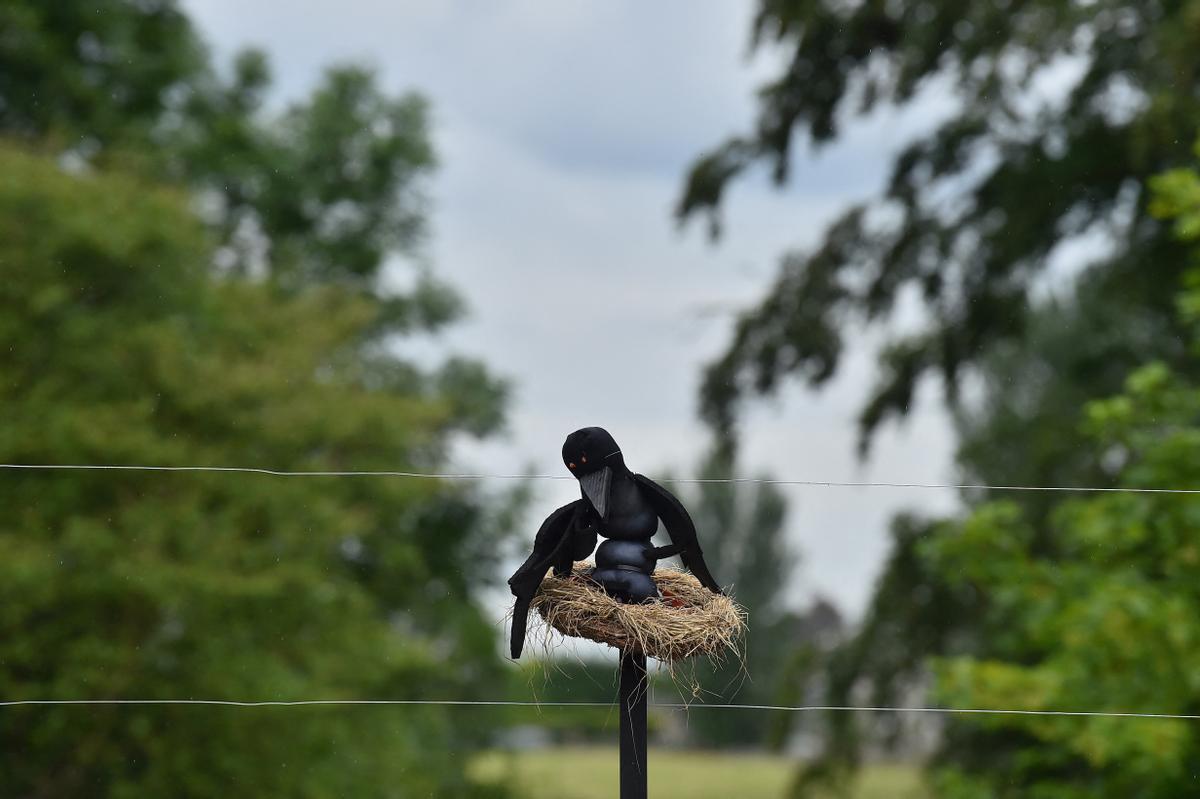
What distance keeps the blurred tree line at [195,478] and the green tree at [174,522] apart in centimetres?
2


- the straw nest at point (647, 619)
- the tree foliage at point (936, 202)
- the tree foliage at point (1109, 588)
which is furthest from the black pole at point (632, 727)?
the tree foliage at point (936, 202)

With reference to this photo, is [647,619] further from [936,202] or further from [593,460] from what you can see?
[936,202]

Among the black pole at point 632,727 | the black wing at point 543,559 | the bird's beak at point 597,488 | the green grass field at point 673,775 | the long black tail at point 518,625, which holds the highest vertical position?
the bird's beak at point 597,488

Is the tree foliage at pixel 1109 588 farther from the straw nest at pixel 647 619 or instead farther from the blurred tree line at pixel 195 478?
the blurred tree line at pixel 195 478

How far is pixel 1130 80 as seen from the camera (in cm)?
718

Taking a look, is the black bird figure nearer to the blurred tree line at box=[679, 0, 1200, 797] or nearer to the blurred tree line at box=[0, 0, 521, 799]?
the blurred tree line at box=[679, 0, 1200, 797]

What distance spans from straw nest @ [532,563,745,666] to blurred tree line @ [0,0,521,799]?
6.27m

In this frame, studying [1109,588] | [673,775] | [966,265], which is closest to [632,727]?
[1109,588]

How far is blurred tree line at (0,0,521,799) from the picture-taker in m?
8.07

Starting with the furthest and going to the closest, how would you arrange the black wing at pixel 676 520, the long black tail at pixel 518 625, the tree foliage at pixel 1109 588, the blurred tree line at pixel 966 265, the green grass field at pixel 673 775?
the green grass field at pixel 673 775, the blurred tree line at pixel 966 265, the tree foliage at pixel 1109 588, the black wing at pixel 676 520, the long black tail at pixel 518 625

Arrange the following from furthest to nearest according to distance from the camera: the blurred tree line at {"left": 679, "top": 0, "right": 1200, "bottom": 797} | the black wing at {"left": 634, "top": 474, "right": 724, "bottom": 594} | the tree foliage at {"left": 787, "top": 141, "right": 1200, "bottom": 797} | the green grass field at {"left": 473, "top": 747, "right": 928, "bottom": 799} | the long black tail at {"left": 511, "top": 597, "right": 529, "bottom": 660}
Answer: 1. the green grass field at {"left": 473, "top": 747, "right": 928, "bottom": 799}
2. the blurred tree line at {"left": 679, "top": 0, "right": 1200, "bottom": 797}
3. the tree foliage at {"left": 787, "top": 141, "right": 1200, "bottom": 797}
4. the black wing at {"left": 634, "top": 474, "right": 724, "bottom": 594}
5. the long black tail at {"left": 511, "top": 597, "right": 529, "bottom": 660}

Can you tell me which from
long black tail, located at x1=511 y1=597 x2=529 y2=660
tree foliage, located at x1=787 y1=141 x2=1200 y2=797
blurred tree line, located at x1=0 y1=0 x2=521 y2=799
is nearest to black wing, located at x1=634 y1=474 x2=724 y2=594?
long black tail, located at x1=511 y1=597 x2=529 y2=660

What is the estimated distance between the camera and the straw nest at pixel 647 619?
216cm

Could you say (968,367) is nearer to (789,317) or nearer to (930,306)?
(930,306)
